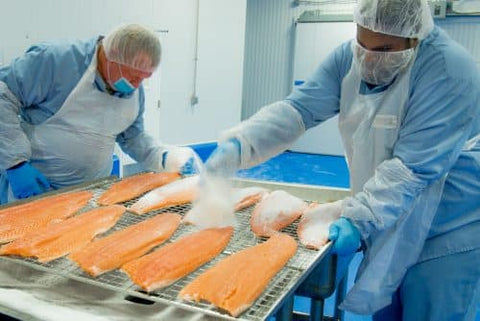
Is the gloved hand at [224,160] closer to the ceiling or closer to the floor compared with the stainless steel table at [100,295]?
closer to the ceiling

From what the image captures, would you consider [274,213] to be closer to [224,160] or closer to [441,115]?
[224,160]

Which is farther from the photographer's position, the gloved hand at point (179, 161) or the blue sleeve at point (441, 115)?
the gloved hand at point (179, 161)

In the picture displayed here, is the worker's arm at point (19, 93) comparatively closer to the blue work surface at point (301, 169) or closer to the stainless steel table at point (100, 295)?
the stainless steel table at point (100, 295)

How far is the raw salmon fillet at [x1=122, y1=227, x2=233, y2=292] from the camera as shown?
108cm

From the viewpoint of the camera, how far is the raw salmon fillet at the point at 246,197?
1.77 meters

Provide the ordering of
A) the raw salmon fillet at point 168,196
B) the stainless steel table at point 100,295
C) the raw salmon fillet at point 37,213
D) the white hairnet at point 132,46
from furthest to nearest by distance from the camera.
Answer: the white hairnet at point 132,46 → the raw salmon fillet at point 168,196 → the raw salmon fillet at point 37,213 → the stainless steel table at point 100,295

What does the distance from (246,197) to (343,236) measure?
0.57m

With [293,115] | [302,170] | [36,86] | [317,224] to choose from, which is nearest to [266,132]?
[293,115]

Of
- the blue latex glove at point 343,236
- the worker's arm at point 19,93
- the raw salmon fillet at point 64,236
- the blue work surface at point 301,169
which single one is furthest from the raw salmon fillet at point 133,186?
the blue work surface at point 301,169

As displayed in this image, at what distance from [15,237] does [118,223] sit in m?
0.33

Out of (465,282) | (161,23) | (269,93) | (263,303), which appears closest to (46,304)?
(263,303)

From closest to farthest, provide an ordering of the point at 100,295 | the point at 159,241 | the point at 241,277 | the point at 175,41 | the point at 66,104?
the point at 100,295
the point at 241,277
the point at 159,241
the point at 66,104
the point at 175,41

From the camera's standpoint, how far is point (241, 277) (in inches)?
43.6

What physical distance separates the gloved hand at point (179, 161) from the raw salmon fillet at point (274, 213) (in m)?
0.58
